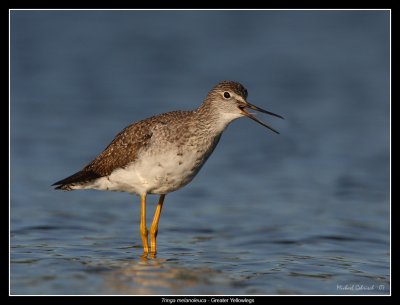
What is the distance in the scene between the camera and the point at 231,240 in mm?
12938

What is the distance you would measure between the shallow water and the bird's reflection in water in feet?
0.10

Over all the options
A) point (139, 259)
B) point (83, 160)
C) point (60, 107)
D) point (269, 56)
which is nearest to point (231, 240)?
point (139, 259)

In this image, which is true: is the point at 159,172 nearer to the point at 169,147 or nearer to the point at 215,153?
the point at 169,147

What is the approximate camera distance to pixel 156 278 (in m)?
10.1

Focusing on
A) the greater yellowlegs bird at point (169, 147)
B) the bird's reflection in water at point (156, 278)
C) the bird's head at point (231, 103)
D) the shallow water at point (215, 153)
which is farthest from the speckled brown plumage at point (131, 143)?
the bird's reflection in water at point (156, 278)

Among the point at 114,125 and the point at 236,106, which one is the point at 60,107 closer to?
the point at 114,125

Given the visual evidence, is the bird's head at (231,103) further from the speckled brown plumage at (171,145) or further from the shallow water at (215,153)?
the shallow water at (215,153)

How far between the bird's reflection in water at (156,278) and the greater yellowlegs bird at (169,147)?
1.02 metres

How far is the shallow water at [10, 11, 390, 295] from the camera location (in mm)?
10805

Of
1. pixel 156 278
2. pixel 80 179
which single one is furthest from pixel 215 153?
pixel 156 278

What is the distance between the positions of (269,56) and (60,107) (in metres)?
9.08

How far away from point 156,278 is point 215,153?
9433 millimetres

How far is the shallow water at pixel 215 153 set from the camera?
10.8 meters

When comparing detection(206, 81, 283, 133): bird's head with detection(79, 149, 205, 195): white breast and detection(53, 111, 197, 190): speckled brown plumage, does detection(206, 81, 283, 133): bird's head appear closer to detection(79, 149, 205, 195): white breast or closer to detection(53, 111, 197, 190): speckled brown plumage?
detection(53, 111, 197, 190): speckled brown plumage
